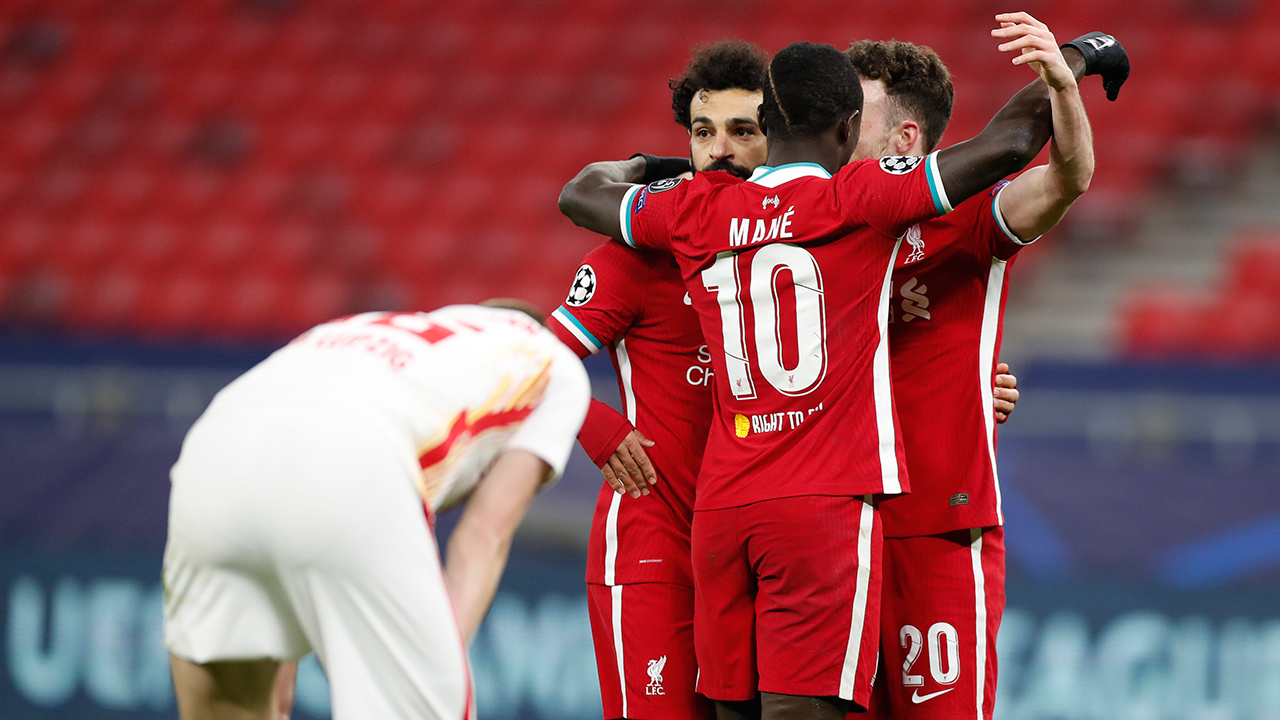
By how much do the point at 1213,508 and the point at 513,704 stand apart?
3468 millimetres

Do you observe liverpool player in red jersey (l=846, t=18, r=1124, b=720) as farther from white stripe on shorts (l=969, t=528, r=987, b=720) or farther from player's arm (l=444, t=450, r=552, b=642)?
player's arm (l=444, t=450, r=552, b=642)

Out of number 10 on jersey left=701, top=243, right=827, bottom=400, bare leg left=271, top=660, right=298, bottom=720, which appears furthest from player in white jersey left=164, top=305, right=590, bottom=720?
bare leg left=271, top=660, right=298, bottom=720

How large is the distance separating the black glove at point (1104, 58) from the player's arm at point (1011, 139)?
173 mm

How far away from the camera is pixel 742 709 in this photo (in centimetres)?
316

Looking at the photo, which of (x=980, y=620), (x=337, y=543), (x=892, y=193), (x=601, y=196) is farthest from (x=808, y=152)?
(x=337, y=543)

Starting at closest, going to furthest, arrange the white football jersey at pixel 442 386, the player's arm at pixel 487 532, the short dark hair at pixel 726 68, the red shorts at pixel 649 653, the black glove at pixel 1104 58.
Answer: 1. the white football jersey at pixel 442 386
2. the player's arm at pixel 487 532
3. the black glove at pixel 1104 58
4. the red shorts at pixel 649 653
5. the short dark hair at pixel 726 68

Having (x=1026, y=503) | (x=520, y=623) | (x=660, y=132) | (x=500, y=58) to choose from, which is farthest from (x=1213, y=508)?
(x=500, y=58)

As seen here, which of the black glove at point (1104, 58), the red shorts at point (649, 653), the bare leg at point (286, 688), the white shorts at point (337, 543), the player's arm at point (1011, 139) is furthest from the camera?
the red shorts at point (649, 653)

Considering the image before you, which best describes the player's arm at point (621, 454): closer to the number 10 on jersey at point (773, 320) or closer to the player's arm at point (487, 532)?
the number 10 on jersey at point (773, 320)

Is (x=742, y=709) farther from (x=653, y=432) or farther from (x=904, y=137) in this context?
(x=904, y=137)

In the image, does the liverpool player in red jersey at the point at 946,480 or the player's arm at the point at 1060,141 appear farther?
the liverpool player in red jersey at the point at 946,480

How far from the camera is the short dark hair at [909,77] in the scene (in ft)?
11.6

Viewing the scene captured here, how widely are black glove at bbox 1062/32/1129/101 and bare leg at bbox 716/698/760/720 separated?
1.65 metres

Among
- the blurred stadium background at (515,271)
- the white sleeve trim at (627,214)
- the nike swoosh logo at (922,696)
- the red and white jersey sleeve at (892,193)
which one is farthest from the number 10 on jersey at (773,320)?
the blurred stadium background at (515,271)
